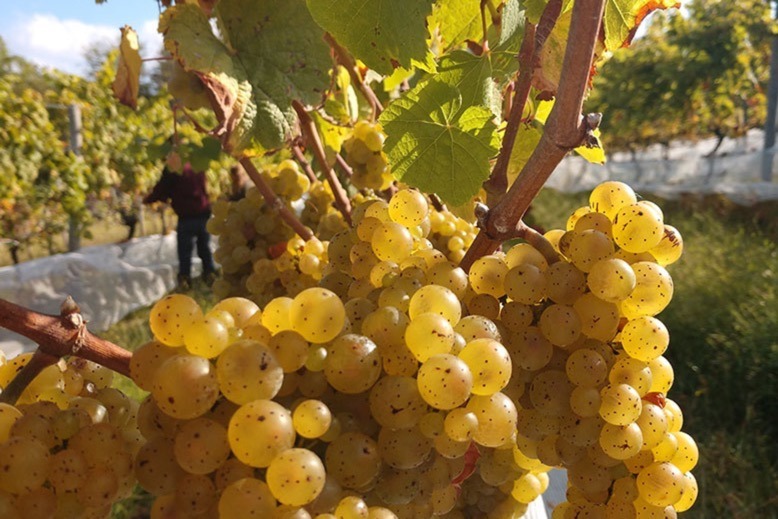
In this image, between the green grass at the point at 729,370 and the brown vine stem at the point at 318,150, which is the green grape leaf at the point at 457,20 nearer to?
the brown vine stem at the point at 318,150

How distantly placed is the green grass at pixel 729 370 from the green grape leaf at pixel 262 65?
86.7 inches

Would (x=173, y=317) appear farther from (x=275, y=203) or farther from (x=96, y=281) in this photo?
(x=96, y=281)

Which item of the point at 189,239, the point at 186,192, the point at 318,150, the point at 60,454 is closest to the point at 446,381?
the point at 60,454

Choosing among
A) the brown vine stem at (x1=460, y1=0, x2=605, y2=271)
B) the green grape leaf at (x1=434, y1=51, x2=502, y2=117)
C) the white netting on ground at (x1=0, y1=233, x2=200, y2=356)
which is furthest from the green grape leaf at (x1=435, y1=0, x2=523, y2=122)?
the white netting on ground at (x1=0, y1=233, x2=200, y2=356)

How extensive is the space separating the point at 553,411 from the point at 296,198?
693 mm

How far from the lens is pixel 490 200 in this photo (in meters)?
0.71

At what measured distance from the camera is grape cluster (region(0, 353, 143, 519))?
0.38 metres

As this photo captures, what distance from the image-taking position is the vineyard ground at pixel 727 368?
7.91 feet

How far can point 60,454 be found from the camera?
412 millimetres

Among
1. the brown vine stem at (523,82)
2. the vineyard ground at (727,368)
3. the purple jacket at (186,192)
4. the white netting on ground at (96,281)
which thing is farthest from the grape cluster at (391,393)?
the purple jacket at (186,192)

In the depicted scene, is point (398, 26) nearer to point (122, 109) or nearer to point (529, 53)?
point (529, 53)

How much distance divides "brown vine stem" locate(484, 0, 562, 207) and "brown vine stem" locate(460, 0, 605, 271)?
0.42 ft

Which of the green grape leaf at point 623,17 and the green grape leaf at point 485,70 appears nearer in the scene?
the green grape leaf at point 623,17

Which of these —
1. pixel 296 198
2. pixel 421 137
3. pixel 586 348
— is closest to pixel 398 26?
pixel 421 137
